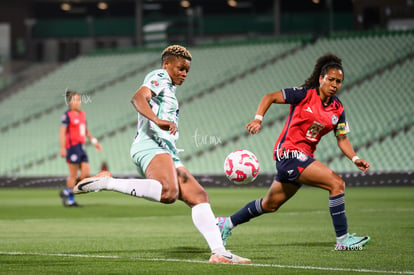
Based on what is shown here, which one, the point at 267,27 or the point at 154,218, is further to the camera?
the point at 267,27

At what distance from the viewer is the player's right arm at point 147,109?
752 cm

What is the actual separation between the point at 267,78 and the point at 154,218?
804 inches

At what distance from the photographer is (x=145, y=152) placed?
26.4 ft

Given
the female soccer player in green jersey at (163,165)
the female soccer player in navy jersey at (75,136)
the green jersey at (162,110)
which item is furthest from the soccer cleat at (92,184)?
the female soccer player in navy jersey at (75,136)

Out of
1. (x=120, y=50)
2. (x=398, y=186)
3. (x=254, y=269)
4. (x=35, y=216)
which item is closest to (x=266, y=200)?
(x=254, y=269)

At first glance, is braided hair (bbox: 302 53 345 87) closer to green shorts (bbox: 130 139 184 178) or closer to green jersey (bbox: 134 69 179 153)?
green jersey (bbox: 134 69 179 153)

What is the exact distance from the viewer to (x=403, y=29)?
3372 cm

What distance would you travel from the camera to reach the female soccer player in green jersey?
7781 millimetres

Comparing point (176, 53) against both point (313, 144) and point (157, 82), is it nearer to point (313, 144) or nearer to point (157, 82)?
point (157, 82)

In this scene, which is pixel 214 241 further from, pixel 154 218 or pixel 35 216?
pixel 35 216

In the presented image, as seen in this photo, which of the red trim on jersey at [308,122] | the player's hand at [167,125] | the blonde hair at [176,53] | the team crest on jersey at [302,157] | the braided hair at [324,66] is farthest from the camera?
the braided hair at [324,66]

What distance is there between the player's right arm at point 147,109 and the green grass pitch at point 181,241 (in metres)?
1.24

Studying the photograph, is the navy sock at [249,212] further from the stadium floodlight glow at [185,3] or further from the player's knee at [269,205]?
the stadium floodlight glow at [185,3]

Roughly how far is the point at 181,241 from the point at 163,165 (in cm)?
260
